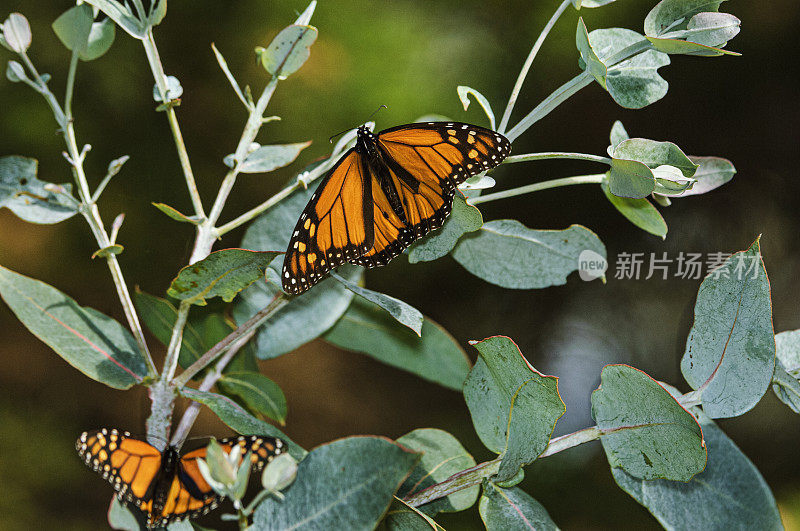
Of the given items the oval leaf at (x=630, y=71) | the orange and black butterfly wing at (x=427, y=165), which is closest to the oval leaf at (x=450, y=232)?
the orange and black butterfly wing at (x=427, y=165)

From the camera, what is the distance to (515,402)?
0.28m

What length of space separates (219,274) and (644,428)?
0.72ft

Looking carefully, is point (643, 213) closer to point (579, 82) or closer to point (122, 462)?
point (579, 82)

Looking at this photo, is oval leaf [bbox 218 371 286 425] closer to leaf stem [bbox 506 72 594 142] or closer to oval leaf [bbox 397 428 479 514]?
oval leaf [bbox 397 428 479 514]

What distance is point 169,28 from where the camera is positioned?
738mm

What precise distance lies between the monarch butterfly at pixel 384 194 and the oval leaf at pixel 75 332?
0.40 ft

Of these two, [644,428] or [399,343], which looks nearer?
[644,428]

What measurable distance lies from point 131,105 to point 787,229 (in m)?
0.92

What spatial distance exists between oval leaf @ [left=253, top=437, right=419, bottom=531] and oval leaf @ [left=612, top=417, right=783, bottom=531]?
5.3 inches

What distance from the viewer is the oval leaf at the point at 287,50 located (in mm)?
318

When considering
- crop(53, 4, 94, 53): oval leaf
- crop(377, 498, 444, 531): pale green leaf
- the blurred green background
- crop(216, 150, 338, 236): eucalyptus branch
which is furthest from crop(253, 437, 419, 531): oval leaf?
the blurred green background

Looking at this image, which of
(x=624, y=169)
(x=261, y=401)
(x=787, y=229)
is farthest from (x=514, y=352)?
(x=787, y=229)

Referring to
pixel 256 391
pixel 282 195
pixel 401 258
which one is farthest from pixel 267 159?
pixel 401 258

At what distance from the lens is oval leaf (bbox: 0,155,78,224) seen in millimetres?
355
